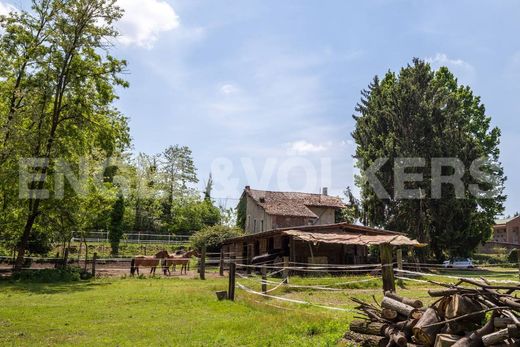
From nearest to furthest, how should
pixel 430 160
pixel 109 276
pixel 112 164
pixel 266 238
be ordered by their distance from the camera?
pixel 109 276
pixel 266 238
pixel 430 160
pixel 112 164

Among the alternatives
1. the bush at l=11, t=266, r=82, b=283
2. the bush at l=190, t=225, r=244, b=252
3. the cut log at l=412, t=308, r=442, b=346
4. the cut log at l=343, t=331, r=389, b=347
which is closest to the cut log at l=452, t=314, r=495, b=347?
the cut log at l=412, t=308, r=442, b=346

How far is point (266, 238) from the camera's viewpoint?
35219 millimetres

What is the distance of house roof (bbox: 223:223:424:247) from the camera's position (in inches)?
Result: 982

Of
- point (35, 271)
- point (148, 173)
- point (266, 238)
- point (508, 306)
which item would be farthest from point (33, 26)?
point (148, 173)

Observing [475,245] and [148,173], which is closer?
[475,245]

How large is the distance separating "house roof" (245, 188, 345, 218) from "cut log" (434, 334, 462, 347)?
127 ft

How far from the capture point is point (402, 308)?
648cm

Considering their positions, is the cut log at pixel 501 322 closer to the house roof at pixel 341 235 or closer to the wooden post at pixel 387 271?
the wooden post at pixel 387 271

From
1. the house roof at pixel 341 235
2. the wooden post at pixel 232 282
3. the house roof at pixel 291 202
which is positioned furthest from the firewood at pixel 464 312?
the house roof at pixel 291 202

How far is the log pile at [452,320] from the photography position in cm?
498

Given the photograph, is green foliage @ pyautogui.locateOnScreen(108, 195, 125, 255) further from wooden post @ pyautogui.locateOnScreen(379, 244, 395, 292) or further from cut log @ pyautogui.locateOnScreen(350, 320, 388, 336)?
cut log @ pyautogui.locateOnScreen(350, 320, 388, 336)

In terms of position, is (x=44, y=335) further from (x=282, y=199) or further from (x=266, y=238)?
(x=282, y=199)

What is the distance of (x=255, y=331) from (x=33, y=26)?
86.1ft

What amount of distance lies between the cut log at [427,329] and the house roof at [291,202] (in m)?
38.4
